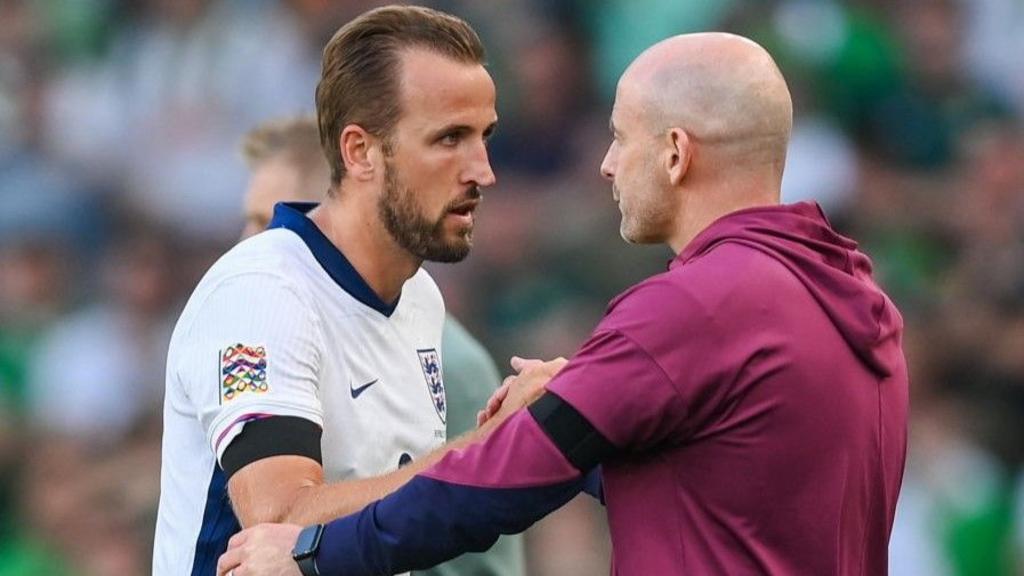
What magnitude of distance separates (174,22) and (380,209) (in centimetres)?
533

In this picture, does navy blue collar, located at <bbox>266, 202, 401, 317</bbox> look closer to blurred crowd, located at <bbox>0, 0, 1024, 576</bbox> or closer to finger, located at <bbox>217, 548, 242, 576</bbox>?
finger, located at <bbox>217, 548, 242, 576</bbox>

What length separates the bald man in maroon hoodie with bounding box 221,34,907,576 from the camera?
324 cm

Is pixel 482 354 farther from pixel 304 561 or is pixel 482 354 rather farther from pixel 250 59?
pixel 250 59

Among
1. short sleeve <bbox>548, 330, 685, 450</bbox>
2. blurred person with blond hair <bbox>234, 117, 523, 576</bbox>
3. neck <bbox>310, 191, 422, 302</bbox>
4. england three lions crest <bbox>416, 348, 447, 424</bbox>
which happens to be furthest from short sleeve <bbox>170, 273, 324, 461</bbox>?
blurred person with blond hair <bbox>234, 117, 523, 576</bbox>

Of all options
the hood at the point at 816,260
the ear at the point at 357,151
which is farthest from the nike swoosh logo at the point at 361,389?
the hood at the point at 816,260

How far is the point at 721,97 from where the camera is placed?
11.3 feet

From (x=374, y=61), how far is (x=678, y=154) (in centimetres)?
87

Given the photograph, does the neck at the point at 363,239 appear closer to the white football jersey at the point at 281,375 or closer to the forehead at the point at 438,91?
the white football jersey at the point at 281,375

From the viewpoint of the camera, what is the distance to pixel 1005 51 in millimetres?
8469

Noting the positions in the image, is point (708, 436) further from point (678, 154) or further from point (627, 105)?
point (627, 105)

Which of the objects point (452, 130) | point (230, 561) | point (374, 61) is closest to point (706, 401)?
point (230, 561)

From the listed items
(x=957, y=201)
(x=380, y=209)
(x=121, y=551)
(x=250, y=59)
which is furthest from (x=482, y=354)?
(x=250, y=59)

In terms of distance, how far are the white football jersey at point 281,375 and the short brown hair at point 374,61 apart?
0.78ft

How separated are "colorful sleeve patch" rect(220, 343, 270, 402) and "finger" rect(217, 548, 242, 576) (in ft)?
0.99
